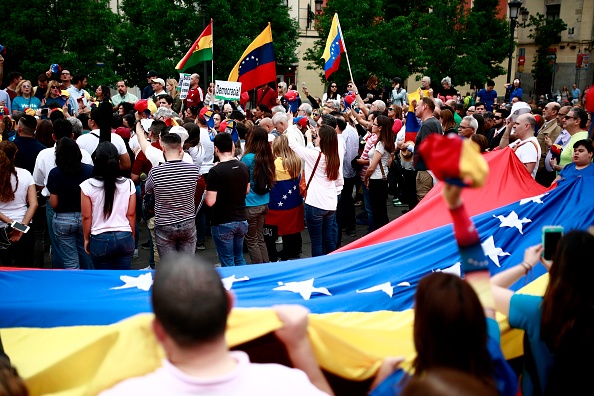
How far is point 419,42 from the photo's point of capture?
2922 centimetres

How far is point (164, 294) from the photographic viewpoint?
206 cm

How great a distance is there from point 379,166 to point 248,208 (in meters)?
2.47

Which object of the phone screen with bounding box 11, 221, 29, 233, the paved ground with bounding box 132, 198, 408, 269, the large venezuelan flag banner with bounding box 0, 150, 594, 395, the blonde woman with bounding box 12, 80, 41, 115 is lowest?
the paved ground with bounding box 132, 198, 408, 269

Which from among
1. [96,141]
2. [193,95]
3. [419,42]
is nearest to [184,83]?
[193,95]

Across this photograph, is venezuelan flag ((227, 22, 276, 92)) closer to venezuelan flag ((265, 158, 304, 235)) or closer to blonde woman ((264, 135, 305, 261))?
blonde woman ((264, 135, 305, 261))

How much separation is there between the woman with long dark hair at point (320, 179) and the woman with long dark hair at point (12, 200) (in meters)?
3.15

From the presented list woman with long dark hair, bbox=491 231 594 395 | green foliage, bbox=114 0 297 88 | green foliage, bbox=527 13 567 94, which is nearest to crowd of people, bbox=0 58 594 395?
woman with long dark hair, bbox=491 231 594 395

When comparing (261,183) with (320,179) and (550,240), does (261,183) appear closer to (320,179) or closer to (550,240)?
(320,179)

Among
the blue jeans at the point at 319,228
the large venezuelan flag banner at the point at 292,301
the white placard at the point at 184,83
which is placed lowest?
the blue jeans at the point at 319,228

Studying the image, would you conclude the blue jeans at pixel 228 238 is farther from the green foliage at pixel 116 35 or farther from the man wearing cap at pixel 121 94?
the green foliage at pixel 116 35

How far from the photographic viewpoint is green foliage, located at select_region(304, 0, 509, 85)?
88.6 ft

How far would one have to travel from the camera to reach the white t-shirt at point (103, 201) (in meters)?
5.92

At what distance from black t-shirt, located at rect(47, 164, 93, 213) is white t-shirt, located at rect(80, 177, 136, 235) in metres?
0.52

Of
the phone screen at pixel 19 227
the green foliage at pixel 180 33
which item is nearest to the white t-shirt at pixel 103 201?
the phone screen at pixel 19 227
